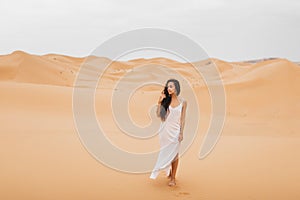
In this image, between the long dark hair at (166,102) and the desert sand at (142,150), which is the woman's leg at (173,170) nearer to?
the desert sand at (142,150)

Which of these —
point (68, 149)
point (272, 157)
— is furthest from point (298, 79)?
point (68, 149)

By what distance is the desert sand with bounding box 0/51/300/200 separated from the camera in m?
4.71

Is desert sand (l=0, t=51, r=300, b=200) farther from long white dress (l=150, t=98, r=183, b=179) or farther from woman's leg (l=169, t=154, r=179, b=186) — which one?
long white dress (l=150, t=98, r=183, b=179)

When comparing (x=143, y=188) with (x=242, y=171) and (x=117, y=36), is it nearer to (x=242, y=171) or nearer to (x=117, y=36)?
(x=242, y=171)

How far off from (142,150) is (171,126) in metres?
2.10

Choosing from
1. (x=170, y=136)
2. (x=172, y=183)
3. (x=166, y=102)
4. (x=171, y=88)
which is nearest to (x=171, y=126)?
(x=170, y=136)

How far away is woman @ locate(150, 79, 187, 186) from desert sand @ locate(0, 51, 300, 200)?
28 centimetres

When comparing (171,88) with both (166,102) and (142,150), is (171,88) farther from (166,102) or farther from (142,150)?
(142,150)

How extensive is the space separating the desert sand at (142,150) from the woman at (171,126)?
0.93 ft

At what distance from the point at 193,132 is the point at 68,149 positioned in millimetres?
3836

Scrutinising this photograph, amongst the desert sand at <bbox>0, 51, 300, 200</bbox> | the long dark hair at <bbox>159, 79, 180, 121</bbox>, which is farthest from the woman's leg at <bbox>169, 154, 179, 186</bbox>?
the long dark hair at <bbox>159, 79, 180, 121</bbox>

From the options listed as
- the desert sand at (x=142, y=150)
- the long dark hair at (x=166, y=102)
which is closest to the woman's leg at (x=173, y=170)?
the desert sand at (x=142, y=150)

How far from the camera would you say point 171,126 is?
498cm

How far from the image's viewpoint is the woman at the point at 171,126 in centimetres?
497
